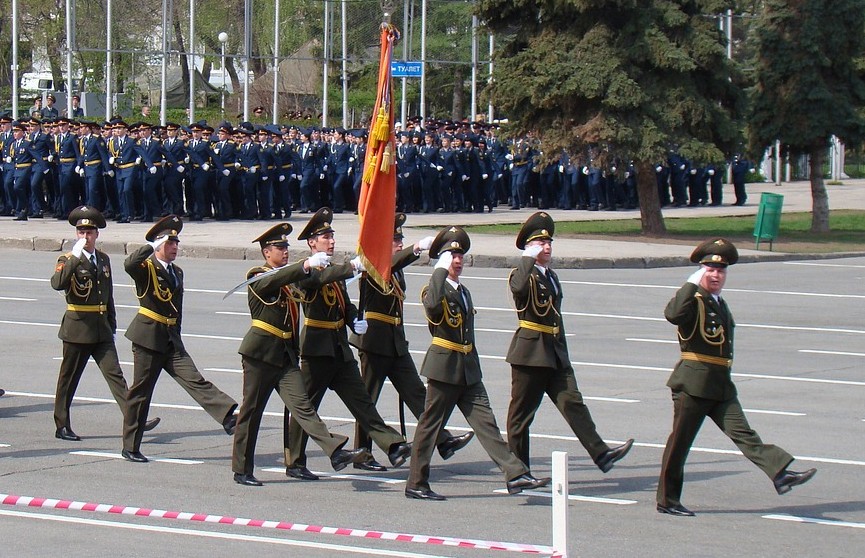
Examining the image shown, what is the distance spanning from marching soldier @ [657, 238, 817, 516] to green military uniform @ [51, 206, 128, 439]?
4.27 m

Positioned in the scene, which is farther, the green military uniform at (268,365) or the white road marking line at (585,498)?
the green military uniform at (268,365)

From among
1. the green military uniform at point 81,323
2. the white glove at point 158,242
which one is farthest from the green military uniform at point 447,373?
the green military uniform at point 81,323

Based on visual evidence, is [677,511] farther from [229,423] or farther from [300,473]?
[229,423]

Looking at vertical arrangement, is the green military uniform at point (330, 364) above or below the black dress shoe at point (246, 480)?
above

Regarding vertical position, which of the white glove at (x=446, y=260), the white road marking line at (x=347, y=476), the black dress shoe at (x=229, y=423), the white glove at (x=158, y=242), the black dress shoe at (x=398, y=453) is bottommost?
the white road marking line at (x=347, y=476)

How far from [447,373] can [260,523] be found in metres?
1.54

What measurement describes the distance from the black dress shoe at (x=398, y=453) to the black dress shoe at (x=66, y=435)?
255cm

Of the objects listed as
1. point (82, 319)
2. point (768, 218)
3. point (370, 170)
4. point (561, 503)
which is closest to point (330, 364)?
point (370, 170)

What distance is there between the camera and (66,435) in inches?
416

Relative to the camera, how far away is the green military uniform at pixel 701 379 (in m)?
8.43

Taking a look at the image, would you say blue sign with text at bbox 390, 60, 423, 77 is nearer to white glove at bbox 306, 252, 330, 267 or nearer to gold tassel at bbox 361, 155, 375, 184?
gold tassel at bbox 361, 155, 375, 184

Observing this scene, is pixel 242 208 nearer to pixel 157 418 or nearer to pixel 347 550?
pixel 157 418

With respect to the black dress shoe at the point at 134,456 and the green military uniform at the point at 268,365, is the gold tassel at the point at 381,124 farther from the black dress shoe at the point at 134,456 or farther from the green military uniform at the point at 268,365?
the black dress shoe at the point at 134,456

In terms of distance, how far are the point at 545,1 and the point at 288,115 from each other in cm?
A: 2203
